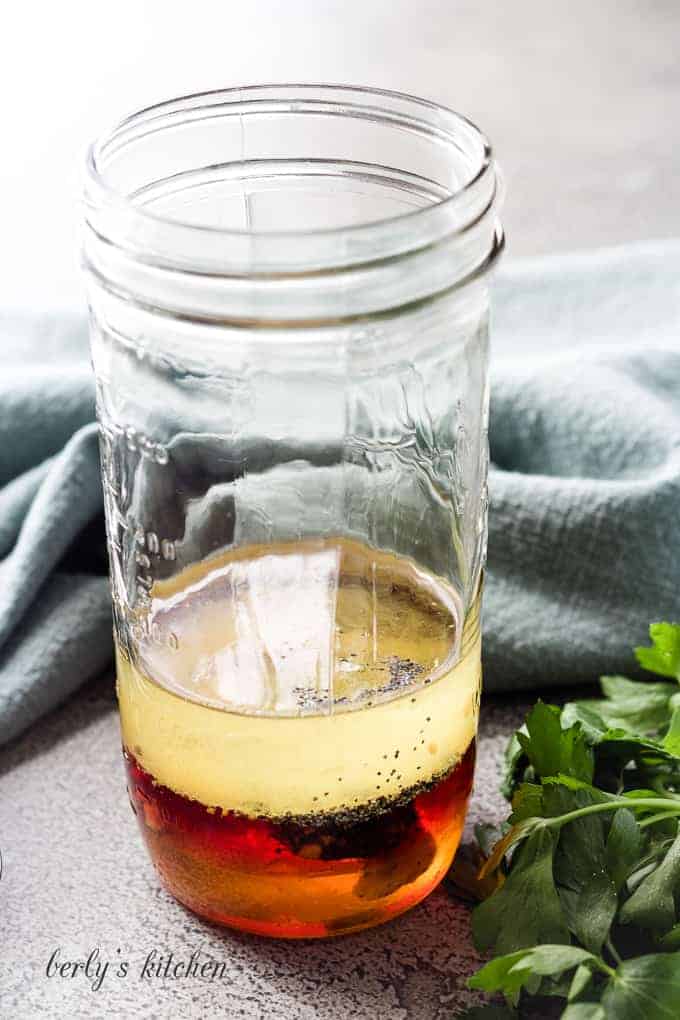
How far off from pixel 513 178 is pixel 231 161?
29.3 inches

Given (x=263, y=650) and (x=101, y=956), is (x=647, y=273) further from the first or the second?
(x=101, y=956)

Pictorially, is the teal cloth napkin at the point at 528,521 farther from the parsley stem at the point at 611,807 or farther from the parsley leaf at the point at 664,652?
the parsley stem at the point at 611,807

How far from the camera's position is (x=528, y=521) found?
915mm

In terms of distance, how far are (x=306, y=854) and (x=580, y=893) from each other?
0.41 ft

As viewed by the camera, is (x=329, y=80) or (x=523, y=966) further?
(x=329, y=80)

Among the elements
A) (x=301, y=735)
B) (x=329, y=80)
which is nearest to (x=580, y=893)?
(x=301, y=735)

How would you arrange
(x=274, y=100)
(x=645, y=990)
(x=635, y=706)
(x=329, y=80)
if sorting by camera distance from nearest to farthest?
(x=645, y=990) < (x=274, y=100) < (x=635, y=706) < (x=329, y=80)

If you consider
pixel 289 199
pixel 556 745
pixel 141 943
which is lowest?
pixel 141 943

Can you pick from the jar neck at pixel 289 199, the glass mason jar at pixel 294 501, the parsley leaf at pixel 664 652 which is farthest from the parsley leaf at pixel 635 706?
the jar neck at pixel 289 199

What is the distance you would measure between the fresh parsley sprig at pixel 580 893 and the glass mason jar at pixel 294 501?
0.15 feet

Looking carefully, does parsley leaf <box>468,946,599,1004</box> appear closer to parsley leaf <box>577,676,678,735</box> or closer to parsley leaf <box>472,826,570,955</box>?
parsley leaf <box>472,826,570,955</box>

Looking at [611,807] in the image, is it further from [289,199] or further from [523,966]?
[289,199]

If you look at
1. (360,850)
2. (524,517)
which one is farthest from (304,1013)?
(524,517)

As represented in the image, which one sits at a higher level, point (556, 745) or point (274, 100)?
point (274, 100)
